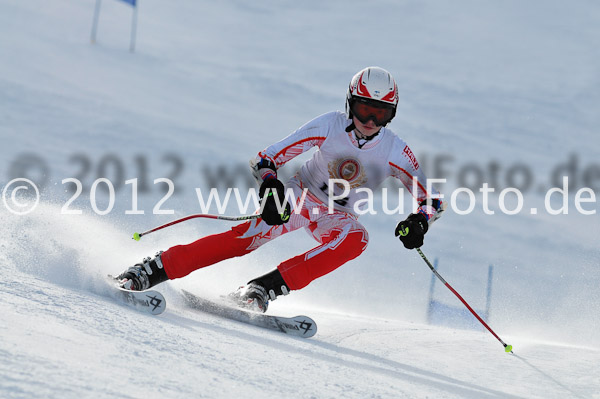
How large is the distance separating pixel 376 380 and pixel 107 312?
1.46 m

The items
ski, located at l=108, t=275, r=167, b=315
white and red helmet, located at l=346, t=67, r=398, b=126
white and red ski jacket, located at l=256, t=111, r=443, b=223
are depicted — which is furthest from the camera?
white and red ski jacket, located at l=256, t=111, r=443, b=223

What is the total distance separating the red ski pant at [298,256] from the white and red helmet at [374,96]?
0.83 meters

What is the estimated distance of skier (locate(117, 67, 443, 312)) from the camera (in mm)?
4406

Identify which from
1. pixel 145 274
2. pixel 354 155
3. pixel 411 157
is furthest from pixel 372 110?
pixel 145 274

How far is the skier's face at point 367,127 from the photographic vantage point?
4.48m

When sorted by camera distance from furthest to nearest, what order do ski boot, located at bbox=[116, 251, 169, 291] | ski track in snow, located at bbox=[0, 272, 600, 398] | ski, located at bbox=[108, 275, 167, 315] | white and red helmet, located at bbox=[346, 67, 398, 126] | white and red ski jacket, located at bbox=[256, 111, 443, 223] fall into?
1. white and red ski jacket, located at bbox=[256, 111, 443, 223]
2. white and red helmet, located at bbox=[346, 67, 398, 126]
3. ski boot, located at bbox=[116, 251, 169, 291]
4. ski, located at bbox=[108, 275, 167, 315]
5. ski track in snow, located at bbox=[0, 272, 600, 398]

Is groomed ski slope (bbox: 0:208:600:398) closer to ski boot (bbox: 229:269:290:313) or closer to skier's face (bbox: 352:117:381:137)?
ski boot (bbox: 229:269:290:313)

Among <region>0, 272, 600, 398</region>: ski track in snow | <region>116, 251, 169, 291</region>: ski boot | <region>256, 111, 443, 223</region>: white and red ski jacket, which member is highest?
<region>256, 111, 443, 223</region>: white and red ski jacket

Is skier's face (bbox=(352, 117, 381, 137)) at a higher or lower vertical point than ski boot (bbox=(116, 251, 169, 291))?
higher

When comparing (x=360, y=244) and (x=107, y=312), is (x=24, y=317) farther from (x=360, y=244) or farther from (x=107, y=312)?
(x=360, y=244)

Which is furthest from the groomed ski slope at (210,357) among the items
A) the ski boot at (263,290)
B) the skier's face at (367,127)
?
the skier's face at (367,127)

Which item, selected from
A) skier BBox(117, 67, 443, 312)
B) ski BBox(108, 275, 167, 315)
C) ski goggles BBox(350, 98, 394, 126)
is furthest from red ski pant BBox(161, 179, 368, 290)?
ski goggles BBox(350, 98, 394, 126)

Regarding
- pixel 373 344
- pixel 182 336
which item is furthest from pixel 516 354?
pixel 182 336

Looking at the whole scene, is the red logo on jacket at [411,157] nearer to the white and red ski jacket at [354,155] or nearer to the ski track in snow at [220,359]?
the white and red ski jacket at [354,155]
